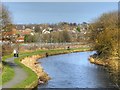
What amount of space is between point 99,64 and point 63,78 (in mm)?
16111

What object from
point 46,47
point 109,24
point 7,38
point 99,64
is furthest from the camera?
point 46,47

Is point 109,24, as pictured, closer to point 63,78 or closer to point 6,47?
point 6,47

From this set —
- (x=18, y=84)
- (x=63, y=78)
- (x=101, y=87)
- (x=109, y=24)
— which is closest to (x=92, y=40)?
(x=109, y=24)

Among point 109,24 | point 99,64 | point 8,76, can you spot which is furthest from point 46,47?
point 8,76

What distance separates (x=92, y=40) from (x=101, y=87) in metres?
33.8

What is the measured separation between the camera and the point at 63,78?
117 ft

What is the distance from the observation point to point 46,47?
8531 centimetres

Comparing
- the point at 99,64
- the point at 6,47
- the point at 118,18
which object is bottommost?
the point at 99,64

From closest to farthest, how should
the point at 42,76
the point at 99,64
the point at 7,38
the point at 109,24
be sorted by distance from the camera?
the point at 42,76
the point at 7,38
the point at 99,64
the point at 109,24

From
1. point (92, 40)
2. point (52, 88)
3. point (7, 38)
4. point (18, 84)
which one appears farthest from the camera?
point (92, 40)

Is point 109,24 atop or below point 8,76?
atop

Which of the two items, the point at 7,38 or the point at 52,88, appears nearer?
the point at 52,88

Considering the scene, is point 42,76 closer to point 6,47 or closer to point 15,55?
point 6,47

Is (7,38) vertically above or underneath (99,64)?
above
